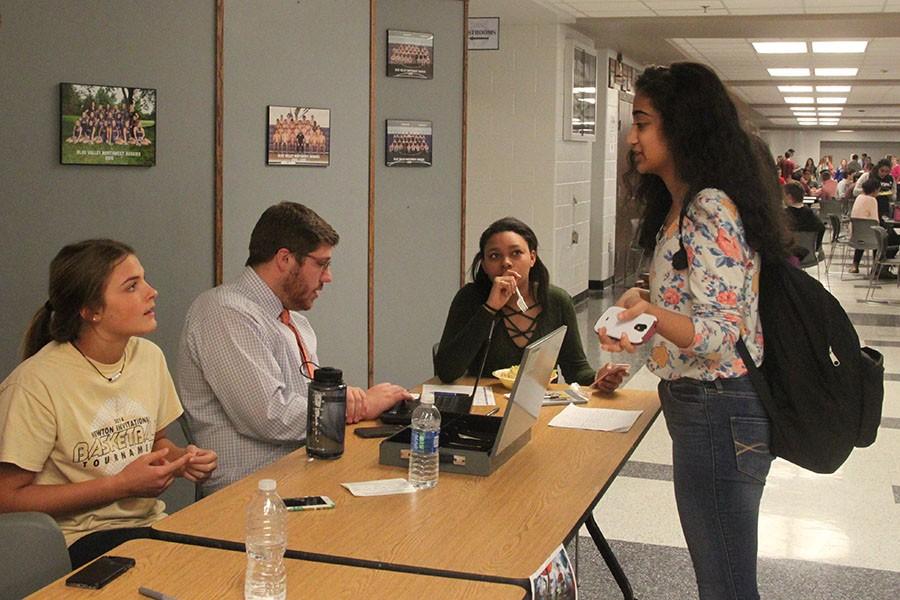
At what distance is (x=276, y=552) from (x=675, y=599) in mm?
2100

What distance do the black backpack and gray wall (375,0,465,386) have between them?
3.72 metres

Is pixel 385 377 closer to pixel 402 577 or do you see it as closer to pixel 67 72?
pixel 67 72

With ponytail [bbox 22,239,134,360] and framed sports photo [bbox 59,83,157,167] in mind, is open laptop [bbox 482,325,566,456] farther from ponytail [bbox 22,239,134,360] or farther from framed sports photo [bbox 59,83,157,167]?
framed sports photo [bbox 59,83,157,167]

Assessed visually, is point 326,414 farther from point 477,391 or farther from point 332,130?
point 332,130

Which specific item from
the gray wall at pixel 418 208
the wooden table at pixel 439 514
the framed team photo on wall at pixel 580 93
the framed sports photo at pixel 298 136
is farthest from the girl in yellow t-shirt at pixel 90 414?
the framed team photo on wall at pixel 580 93

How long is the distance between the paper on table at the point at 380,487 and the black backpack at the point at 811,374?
803mm

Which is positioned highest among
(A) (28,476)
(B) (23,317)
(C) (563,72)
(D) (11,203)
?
(C) (563,72)

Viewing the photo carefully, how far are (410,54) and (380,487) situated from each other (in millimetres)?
4125

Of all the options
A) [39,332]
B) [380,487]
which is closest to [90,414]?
[39,332]

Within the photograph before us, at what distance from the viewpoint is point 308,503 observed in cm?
229

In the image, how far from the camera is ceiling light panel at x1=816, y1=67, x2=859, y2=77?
1435 centimetres

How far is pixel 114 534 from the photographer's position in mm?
2529

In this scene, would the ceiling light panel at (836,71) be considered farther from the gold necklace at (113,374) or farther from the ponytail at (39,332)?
the ponytail at (39,332)

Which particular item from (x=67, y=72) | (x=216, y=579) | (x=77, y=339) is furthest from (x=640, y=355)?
(x=216, y=579)
